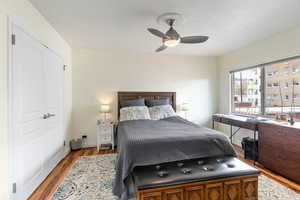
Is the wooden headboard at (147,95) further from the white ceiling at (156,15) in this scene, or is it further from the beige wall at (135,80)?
the white ceiling at (156,15)

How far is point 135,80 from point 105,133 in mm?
1629

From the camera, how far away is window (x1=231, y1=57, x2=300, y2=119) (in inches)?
116

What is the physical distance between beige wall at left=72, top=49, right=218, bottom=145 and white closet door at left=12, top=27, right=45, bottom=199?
160cm

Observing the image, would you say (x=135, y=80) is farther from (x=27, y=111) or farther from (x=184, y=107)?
(x=27, y=111)

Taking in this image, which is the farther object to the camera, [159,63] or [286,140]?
[159,63]

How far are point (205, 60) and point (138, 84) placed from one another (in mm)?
2275

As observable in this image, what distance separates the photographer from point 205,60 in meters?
4.80

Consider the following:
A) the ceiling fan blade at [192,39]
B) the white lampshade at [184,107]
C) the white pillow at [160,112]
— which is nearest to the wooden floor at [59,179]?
the white lampshade at [184,107]

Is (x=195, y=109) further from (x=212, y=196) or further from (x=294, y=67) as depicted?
(x=212, y=196)

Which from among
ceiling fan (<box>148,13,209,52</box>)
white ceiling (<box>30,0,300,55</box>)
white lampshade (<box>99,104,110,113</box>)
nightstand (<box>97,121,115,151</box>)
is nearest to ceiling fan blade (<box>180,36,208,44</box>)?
ceiling fan (<box>148,13,209,52</box>)

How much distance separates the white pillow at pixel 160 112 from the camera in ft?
12.0

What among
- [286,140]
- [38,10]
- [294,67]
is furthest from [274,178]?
[38,10]

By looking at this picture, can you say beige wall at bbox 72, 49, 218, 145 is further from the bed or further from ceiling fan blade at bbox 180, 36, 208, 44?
the bed

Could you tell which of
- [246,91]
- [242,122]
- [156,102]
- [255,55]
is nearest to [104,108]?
[156,102]
